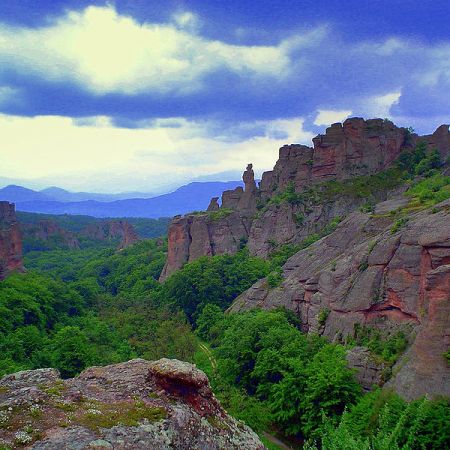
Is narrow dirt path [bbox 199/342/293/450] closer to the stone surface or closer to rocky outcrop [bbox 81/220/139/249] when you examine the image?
the stone surface

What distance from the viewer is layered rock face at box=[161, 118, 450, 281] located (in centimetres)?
6450

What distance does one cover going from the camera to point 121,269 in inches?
3681

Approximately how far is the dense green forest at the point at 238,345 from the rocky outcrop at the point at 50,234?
75.6 m

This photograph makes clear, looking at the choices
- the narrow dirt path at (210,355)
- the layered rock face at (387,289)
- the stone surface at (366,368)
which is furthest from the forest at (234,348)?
the layered rock face at (387,289)

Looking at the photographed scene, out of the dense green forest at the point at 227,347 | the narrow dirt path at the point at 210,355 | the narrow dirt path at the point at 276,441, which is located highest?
the dense green forest at the point at 227,347

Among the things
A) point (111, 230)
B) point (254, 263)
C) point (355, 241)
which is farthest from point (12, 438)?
point (111, 230)

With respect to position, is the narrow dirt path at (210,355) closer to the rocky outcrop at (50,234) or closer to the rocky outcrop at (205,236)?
the rocky outcrop at (205,236)

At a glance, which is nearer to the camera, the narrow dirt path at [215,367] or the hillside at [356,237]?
the hillside at [356,237]

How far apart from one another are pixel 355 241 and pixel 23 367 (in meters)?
28.2

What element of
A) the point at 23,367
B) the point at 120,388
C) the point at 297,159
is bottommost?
the point at 23,367

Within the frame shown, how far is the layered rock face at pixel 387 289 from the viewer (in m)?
22.8

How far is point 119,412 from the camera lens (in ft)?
36.3

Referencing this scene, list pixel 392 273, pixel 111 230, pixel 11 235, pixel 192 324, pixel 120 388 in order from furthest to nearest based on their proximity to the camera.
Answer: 1. pixel 111 230
2. pixel 11 235
3. pixel 192 324
4. pixel 392 273
5. pixel 120 388

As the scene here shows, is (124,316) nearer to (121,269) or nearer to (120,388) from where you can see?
(121,269)
